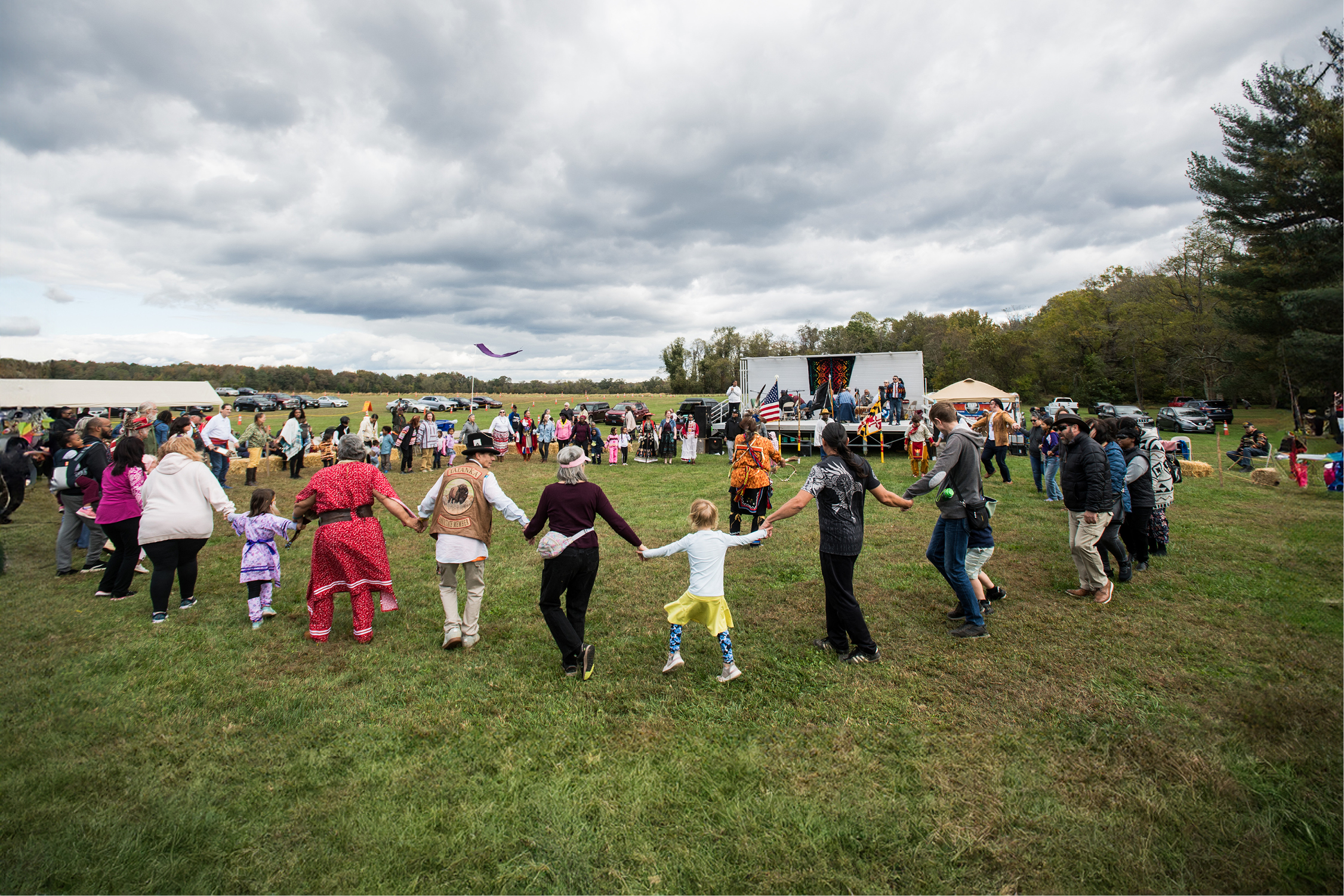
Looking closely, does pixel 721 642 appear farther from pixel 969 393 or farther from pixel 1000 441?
pixel 969 393

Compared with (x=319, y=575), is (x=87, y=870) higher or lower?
lower

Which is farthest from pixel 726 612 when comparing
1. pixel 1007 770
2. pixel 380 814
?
pixel 380 814

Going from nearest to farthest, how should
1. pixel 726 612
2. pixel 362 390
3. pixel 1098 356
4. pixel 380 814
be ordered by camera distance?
1. pixel 380 814
2. pixel 726 612
3. pixel 1098 356
4. pixel 362 390

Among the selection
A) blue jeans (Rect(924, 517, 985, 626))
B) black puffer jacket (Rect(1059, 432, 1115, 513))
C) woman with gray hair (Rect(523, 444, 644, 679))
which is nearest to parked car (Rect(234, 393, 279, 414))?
woman with gray hair (Rect(523, 444, 644, 679))

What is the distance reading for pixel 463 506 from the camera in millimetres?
4824

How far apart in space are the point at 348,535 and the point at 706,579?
3.09 m

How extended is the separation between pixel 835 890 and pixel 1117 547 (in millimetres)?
5527

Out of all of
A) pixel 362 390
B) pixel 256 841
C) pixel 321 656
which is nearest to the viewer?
pixel 256 841

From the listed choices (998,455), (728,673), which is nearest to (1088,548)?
(728,673)

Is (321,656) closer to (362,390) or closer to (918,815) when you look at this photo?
(918,815)

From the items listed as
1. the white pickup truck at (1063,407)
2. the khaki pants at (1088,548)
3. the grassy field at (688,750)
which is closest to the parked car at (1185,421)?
the white pickup truck at (1063,407)

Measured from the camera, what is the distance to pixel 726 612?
431 centimetres

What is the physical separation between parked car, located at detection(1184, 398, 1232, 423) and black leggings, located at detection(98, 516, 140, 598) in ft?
138

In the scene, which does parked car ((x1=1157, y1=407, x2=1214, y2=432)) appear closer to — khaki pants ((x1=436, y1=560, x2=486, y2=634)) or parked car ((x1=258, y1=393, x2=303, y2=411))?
khaki pants ((x1=436, y1=560, x2=486, y2=634))
